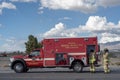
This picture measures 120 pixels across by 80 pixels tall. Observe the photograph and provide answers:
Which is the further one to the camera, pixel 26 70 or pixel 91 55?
pixel 26 70

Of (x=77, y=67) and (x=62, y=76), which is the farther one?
(x=77, y=67)

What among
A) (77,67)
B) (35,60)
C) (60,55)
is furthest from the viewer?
(35,60)

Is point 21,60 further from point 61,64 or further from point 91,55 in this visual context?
point 91,55

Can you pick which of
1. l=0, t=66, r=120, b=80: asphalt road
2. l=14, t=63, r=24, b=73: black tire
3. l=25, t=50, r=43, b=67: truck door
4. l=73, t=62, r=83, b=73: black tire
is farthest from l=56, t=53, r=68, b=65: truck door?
l=14, t=63, r=24, b=73: black tire

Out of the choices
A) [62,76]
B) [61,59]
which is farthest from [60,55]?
[62,76]

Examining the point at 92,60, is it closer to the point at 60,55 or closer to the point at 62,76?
the point at 60,55

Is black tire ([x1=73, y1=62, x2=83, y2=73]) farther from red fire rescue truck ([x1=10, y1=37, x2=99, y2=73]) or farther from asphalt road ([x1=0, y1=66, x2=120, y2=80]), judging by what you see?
asphalt road ([x1=0, y1=66, x2=120, y2=80])

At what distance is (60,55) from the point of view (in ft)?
89.4

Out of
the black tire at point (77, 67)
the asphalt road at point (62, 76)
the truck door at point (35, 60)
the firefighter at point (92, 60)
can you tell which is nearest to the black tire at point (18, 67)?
the truck door at point (35, 60)

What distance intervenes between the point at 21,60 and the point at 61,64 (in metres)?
3.11

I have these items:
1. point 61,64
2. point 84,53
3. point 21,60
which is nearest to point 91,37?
point 84,53

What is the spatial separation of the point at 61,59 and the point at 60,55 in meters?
0.32

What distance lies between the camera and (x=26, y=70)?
28.3 meters

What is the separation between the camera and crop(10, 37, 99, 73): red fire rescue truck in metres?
26.9
